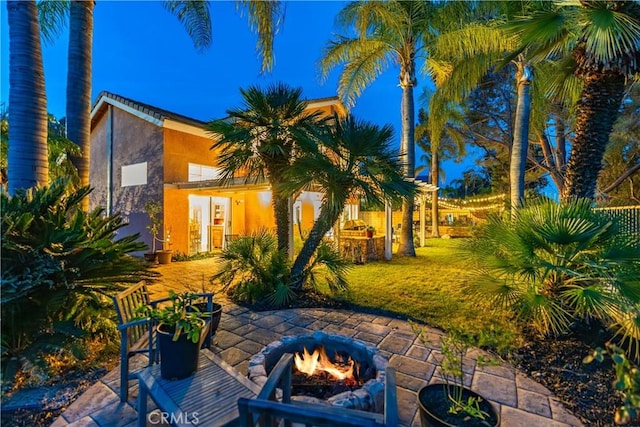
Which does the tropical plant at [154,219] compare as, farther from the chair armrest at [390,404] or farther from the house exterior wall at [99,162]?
the chair armrest at [390,404]

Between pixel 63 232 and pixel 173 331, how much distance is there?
6.92 ft

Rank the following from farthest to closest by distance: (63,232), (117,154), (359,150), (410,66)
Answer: (117,154), (410,66), (359,150), (63,232)

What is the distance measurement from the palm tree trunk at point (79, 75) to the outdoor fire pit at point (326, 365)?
16.2 ft

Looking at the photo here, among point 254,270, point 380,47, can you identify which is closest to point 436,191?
point 380,47

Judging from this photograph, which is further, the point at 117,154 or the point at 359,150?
the point at 117,154

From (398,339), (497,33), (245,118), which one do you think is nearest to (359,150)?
(245,118)

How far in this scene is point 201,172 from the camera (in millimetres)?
11797

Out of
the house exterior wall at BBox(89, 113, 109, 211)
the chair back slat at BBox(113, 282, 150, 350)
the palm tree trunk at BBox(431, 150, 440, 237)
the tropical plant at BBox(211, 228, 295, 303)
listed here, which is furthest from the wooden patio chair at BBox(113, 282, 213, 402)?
the palm tree trunk at BBox(431, 150, 440, 237)

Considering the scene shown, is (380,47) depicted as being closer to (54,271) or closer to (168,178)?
(168,178)

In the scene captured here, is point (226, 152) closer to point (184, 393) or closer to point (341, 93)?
point (184, 393)

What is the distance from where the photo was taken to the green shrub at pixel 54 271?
285 centimetres

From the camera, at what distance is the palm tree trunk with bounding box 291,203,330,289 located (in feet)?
17.4

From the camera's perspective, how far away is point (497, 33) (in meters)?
7.81

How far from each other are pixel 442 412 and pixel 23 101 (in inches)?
242
